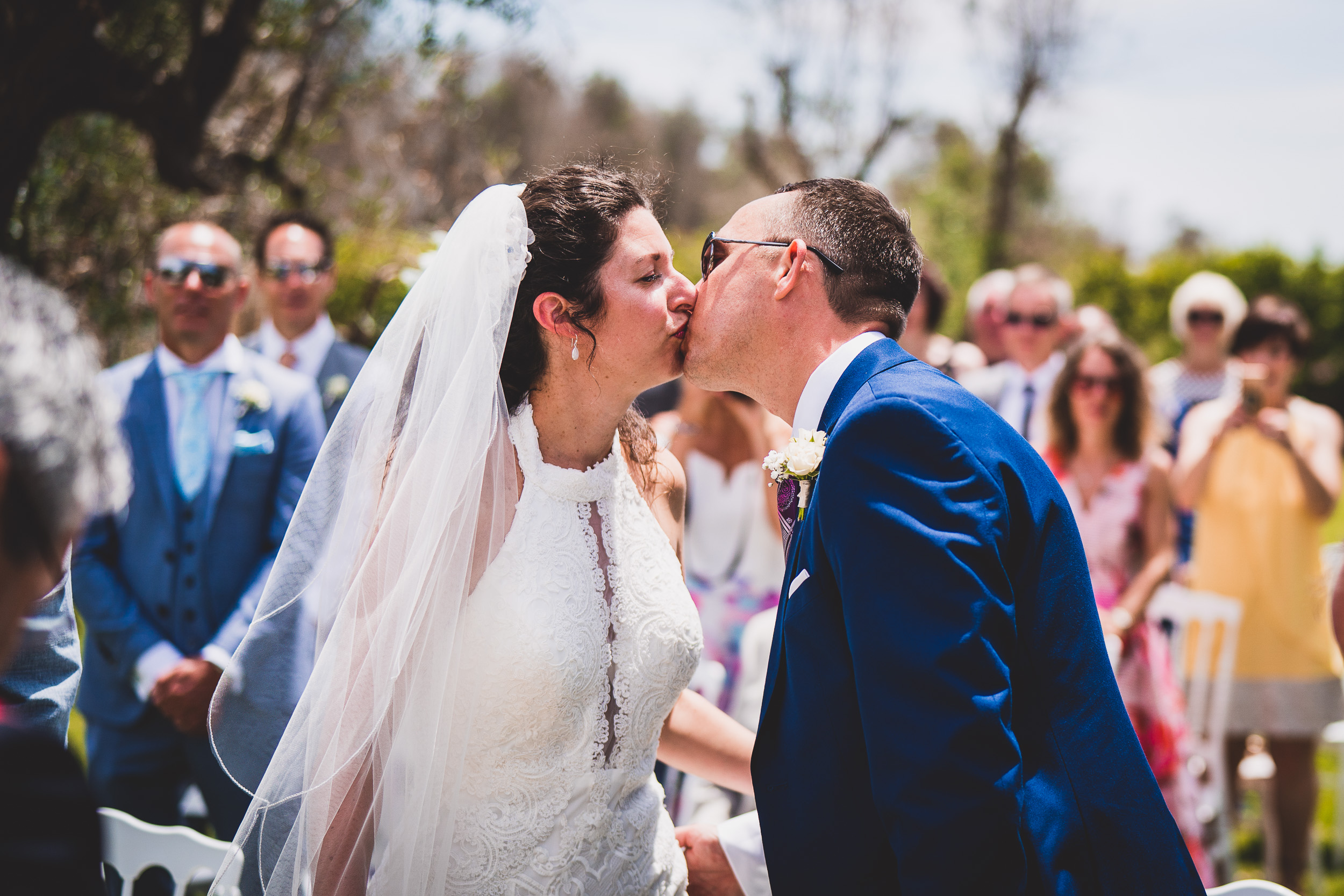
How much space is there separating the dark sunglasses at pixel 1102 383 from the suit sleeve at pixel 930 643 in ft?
11.2

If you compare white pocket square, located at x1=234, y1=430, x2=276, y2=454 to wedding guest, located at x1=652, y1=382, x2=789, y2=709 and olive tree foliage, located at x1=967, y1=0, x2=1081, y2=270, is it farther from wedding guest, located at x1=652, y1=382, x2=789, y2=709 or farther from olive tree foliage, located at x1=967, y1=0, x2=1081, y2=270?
olive tree foliage, located at x1=967, y1=0, x2=1081, y2=270

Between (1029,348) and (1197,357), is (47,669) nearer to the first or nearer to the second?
(1029,348)

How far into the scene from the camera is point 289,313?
4859 millimetres

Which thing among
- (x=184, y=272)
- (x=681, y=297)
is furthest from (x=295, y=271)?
(x=681, y=297)

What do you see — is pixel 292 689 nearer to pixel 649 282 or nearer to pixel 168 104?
pixel 649 282

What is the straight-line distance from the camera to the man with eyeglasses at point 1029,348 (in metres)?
5.42

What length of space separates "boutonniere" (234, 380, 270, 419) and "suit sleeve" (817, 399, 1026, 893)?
2632mm

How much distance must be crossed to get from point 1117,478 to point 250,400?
156 inches

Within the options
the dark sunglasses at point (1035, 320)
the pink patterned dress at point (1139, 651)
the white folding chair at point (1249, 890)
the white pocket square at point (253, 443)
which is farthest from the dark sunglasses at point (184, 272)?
the dark sunglasses at point (1035, 320)

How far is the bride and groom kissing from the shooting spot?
5.10 feet

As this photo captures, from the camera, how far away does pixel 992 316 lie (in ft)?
22.6

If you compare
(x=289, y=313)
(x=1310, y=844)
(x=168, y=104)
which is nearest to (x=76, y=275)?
(x=289, y=313)

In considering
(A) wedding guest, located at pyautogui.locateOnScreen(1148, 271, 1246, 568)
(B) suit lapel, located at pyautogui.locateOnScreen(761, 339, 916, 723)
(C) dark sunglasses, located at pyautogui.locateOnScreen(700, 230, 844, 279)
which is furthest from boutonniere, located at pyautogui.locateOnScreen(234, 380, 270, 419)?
(A) wedding guest, located at pyautogui.locateOnScreen(1148, 271, 1246, 568)

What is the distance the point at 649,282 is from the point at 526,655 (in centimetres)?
92
